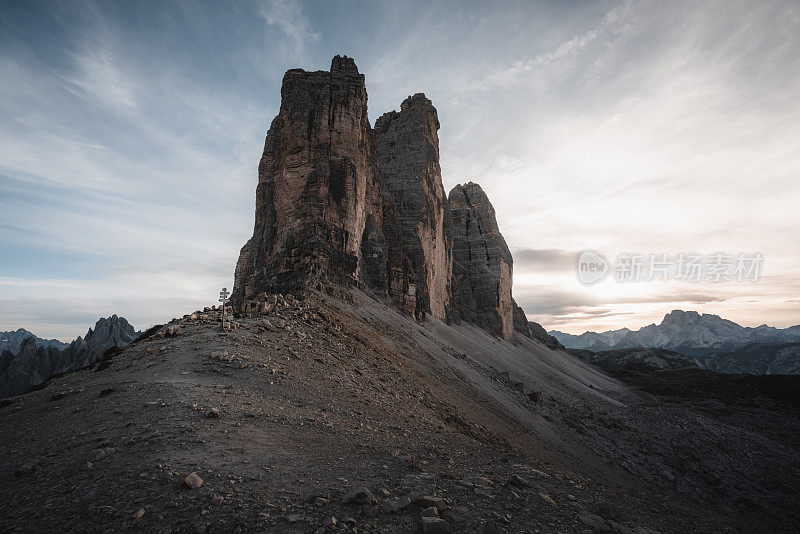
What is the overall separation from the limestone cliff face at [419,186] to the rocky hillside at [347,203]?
17 centimetres

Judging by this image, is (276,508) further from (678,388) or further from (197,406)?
(678,388)

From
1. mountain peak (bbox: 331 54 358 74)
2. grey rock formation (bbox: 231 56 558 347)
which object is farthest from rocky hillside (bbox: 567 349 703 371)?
mountain peak (bbox: 331 54 358 74)

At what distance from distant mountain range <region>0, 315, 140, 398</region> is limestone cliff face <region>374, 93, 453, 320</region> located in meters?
52.2

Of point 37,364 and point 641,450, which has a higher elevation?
point 641,450

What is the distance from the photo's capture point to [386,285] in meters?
36.9

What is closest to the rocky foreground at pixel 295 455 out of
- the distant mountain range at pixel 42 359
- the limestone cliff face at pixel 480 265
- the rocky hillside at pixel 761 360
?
the limestone cliff face at pixel 480 265

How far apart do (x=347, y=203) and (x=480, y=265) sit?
48382mm

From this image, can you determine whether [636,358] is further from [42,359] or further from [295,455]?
[42,359]

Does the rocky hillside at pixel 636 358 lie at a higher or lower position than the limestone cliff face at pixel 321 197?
lower

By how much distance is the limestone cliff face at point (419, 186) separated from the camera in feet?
156

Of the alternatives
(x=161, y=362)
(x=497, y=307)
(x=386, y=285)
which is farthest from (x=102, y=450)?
(x=497, y=307)

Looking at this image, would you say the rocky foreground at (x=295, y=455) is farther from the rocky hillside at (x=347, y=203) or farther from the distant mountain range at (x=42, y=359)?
the distant mountain range at (x=42, y=359)

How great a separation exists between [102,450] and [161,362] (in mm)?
5081

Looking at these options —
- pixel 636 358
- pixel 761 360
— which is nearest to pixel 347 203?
pixel 636 358
